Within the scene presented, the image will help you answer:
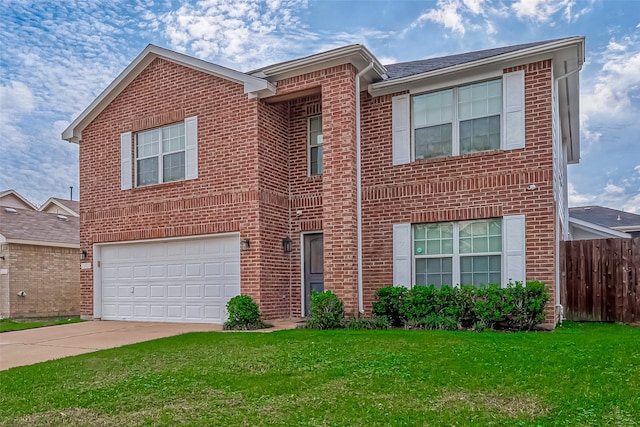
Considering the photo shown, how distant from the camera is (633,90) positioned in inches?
845

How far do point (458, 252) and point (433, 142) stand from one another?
2368 mm

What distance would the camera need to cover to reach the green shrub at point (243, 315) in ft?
35.1

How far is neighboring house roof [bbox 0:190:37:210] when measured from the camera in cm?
2656

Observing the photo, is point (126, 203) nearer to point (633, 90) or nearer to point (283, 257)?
point (283, 257)

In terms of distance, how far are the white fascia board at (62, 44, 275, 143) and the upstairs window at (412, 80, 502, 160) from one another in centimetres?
335

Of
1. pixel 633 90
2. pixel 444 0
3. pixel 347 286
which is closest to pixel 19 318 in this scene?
pixel 347 286

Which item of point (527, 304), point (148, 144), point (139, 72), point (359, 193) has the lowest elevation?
point (527, 304)

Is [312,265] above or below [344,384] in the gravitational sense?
above

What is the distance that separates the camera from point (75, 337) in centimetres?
1030

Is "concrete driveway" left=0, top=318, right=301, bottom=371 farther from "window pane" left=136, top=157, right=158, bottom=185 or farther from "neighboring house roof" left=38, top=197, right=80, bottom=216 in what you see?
"neighboring house roof" left=38, top=197, right=80, bottom=216

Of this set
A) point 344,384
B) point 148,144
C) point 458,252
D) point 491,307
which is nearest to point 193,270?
point 148,144

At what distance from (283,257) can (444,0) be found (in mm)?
7704

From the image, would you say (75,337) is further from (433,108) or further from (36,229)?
(36,229)

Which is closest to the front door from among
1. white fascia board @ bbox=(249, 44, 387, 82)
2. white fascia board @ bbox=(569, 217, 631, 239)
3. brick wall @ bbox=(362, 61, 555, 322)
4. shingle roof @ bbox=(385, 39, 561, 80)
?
brick wall @ bbox=(362, 61, 555, 322)
